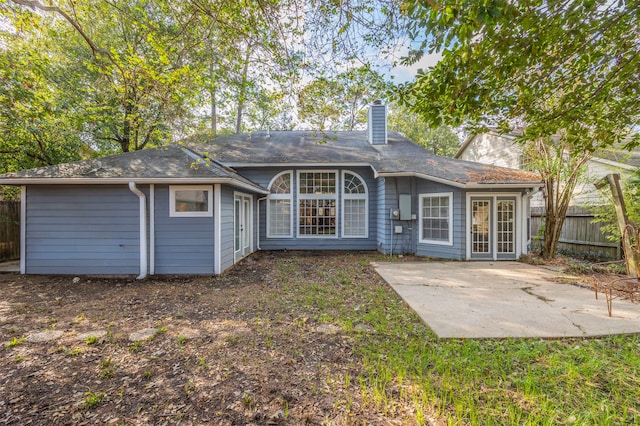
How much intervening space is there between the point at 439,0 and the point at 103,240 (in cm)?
744

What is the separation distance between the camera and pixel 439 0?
8.14 ft

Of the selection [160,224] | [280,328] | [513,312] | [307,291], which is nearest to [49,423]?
[280,328]

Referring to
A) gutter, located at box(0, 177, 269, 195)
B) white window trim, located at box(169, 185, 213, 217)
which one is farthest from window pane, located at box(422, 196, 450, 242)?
white window trim, located at box(169, 185, 213, 217)

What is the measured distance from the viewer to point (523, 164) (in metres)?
8.95

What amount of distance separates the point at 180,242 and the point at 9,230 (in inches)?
244

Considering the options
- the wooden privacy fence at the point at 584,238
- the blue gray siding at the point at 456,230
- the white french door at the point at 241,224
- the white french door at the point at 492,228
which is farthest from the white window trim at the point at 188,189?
the wooden privacy fence at the point at 584,238

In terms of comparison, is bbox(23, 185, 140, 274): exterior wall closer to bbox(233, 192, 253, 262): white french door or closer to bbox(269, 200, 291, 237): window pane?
bbox(233, 192, 253, 262): white french door

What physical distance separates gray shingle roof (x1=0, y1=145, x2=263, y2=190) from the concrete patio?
Result: 181 inches

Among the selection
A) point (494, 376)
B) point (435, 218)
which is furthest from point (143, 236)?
point (435, 218)

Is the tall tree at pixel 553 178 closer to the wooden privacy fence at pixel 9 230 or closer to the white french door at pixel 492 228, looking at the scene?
the white french door at pixel 492 228

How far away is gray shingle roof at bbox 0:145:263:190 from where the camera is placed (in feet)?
18.6

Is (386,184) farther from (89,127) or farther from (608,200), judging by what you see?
(89,127)

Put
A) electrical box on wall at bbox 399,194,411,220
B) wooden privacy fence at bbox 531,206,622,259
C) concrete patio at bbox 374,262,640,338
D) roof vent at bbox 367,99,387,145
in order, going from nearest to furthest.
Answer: concrete patio at bbox 374,262,640,338 → wooden privacy fence at bbox 531,206,622,259 → electrical box on wall at bbox 399,194,411,220 → roof vent at bbox 367,99,387,145

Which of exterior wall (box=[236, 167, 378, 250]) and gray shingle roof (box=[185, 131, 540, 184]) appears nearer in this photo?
gray shingle roof (box=[185, 131, 540, 184])
